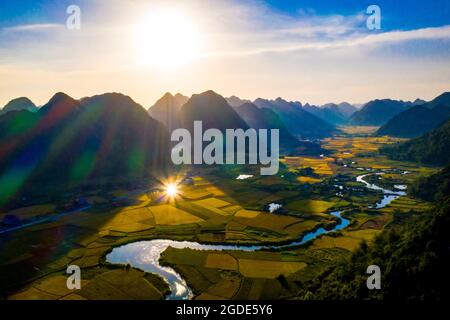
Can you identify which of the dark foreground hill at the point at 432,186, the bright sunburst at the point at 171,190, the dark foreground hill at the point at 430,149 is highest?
the dark foreground hill at the point at 430,149

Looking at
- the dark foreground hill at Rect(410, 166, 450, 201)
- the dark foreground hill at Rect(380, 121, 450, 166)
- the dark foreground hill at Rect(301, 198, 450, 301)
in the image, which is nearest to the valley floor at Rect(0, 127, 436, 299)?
the dark foreground hill at Rect(410, 166, 450, 201)

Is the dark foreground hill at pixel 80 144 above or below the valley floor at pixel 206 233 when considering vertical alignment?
above

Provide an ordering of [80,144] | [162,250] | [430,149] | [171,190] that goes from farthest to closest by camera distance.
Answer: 1. [430,149]
2. [80,144]
3. [171,190]
4. [162,250]

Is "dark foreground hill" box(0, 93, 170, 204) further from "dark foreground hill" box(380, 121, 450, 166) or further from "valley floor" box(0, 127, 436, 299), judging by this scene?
"dark foreground hill" box(380, 121, 450, 166)

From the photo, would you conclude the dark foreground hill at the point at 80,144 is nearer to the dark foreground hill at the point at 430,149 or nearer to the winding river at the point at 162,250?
the winding river at the point at 162,250

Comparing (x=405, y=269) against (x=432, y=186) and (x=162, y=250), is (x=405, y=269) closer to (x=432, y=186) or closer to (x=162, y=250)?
(x=162, y=250)

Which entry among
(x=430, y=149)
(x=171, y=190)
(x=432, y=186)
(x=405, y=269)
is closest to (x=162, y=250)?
(x=405, y=269)

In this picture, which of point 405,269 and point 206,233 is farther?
point 206,233

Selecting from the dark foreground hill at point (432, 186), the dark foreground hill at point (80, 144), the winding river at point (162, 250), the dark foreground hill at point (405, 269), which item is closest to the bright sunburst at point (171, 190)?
the dark foreground hill at point (80, 144)
